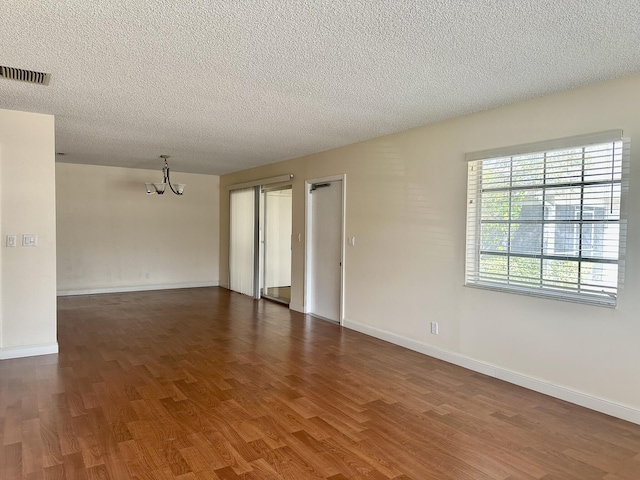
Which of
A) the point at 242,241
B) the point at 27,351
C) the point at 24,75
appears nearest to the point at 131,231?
the point at 242,241

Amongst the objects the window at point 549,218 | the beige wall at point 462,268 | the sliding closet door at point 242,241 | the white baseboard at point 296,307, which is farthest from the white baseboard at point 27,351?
the window at point 549,218

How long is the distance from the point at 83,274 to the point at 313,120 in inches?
231

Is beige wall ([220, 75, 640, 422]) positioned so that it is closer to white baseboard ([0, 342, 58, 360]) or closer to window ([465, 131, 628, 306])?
window ([465, 131, 628, 306])

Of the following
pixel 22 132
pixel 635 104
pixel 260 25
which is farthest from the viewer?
pixel 22 132

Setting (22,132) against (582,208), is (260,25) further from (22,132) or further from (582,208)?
(22,132)

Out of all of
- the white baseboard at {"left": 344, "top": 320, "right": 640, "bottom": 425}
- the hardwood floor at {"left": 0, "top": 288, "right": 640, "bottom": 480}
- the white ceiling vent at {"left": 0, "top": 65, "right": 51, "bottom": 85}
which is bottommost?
the hardwood floor at {"left": 0, "top": 288, "right": 640, "bottom": 480}

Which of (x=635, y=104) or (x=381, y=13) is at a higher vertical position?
(x=381, y=13)

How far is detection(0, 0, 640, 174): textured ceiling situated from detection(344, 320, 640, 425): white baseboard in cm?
236

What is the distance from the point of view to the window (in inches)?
120

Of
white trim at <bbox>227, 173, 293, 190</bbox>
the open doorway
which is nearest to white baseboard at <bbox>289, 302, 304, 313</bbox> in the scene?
the open doorway

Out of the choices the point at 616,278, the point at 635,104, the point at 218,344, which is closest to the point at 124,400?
the point at 218,344

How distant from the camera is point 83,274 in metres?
7.71

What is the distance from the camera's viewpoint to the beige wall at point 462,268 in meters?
2.99

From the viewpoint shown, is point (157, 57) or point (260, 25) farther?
point (157, 57)
